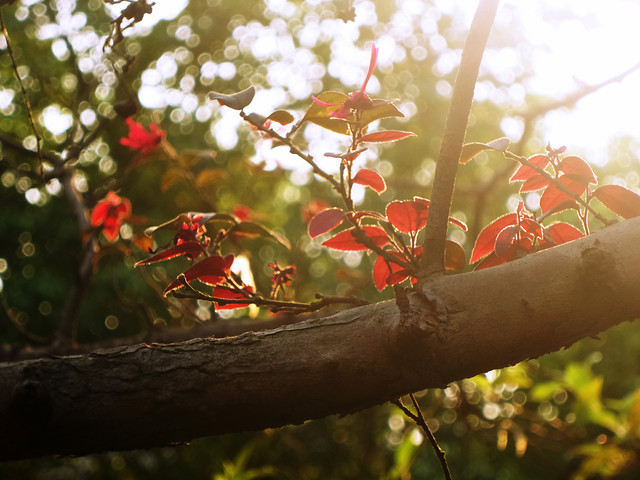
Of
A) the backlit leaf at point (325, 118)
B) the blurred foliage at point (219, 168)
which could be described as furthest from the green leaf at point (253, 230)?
the blurred foliage at point (219, 168)

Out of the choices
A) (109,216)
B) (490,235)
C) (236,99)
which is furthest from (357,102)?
(109,216)

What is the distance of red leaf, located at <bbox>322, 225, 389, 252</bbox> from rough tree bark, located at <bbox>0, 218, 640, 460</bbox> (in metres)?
0.21

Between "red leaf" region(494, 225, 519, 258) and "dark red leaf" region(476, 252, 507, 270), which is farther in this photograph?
"dark red leaf" region(476, 252, 507, 270)

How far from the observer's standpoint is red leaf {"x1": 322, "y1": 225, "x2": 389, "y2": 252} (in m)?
0.79

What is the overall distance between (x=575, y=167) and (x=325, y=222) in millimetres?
362

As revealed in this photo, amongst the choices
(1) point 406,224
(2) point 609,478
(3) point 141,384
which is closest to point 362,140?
(1) point 406,224

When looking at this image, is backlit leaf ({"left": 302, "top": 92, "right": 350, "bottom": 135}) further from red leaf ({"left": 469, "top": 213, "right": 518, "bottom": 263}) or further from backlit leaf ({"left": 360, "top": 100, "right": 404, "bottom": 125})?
red leaf ({"left": 469, "top": 213, "right": 518, "bottom": 263})

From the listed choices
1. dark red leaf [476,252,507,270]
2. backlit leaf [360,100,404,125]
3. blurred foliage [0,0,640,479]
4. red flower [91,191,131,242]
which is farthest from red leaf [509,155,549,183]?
blurred foliage [0,0,640,479]

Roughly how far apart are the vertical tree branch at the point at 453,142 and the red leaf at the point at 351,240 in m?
0.16

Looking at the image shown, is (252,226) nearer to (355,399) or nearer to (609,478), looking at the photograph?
(355,399)

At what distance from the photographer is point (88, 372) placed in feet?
1.73

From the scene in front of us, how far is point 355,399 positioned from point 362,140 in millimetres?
317

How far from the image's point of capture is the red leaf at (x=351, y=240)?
786 mm

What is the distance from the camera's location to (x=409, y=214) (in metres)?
0.75
